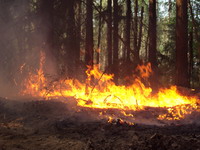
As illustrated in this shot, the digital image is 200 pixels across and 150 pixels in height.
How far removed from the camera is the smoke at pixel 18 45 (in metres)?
12.5

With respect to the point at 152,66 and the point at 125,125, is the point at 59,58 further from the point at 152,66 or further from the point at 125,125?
Result: the point at 125,125

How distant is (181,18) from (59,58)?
23.0 feet

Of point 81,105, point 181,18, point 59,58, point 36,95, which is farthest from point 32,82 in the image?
point 181,18

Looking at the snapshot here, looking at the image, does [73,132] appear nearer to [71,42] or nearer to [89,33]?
[71,42]

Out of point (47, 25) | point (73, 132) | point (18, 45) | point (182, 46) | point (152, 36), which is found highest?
point (47, 25)

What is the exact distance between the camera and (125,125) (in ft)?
21.4

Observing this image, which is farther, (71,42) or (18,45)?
(18,45)

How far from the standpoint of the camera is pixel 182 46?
10641 millimetres

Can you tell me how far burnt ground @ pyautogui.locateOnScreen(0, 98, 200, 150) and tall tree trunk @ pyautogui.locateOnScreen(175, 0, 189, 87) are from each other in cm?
415

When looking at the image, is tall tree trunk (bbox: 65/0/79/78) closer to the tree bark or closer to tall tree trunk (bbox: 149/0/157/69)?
the tree bark

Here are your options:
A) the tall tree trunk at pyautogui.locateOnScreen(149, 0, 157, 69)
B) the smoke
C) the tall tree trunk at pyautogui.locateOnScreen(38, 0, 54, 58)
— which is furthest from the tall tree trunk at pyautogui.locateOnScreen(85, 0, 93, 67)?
the tall tree trunk at pyautogui.locateOnScreen(149, 0, 157, 69)

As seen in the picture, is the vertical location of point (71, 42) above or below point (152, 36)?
below

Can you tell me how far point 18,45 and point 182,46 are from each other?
29.3ft

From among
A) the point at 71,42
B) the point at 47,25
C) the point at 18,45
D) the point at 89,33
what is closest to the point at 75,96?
the point at 71,42
